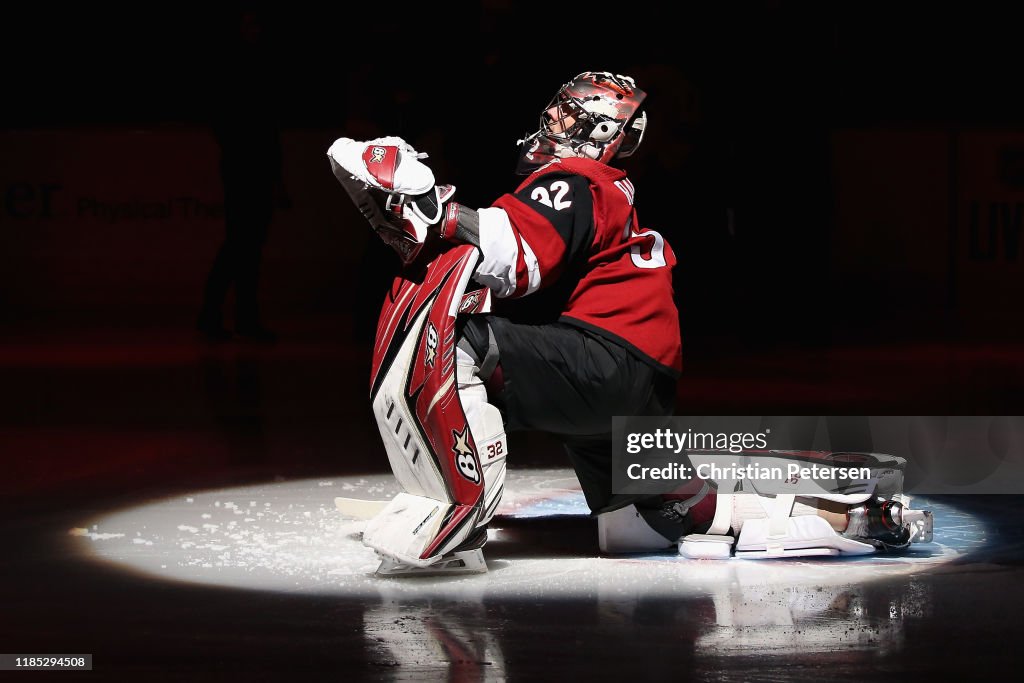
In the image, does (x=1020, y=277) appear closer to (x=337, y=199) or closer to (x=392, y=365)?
(x=337, y=199)

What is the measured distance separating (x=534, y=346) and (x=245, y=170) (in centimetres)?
633

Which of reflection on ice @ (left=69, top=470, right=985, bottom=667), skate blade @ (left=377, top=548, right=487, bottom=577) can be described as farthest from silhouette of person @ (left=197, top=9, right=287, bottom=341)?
skate blade @ (left=377, top=548, right=487, bottom=577)

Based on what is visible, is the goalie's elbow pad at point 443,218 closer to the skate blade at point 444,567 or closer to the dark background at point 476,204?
the skate blade at point 444,567

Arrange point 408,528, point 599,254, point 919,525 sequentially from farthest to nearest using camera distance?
point 919,525 → point 599,254 → point 408,528

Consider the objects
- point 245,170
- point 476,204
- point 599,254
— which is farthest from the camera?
point 245,170

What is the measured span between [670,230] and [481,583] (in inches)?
243

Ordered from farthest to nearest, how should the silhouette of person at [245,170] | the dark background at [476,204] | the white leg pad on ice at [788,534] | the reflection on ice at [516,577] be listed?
the silhouette of person at [245,170]
the dark background at [476,204]
the white leg pad on ice at [788,534]
the reflection on ice at [516,577]

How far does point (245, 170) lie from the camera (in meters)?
9.92

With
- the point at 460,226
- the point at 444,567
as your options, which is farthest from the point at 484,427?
the point at 460,226

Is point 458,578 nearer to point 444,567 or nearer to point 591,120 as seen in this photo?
point 444,567

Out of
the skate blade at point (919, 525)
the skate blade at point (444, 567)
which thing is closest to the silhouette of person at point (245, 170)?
the skate blade at point (444, 567)

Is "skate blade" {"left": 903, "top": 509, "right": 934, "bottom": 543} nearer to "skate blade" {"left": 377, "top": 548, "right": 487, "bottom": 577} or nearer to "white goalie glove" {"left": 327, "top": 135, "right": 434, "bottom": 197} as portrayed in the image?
"skate blade" {"left": 377, "top": 548, "right": 487, "bottom": 577}

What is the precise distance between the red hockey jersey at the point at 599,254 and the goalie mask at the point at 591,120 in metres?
0.12

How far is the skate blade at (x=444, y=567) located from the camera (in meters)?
3.87
